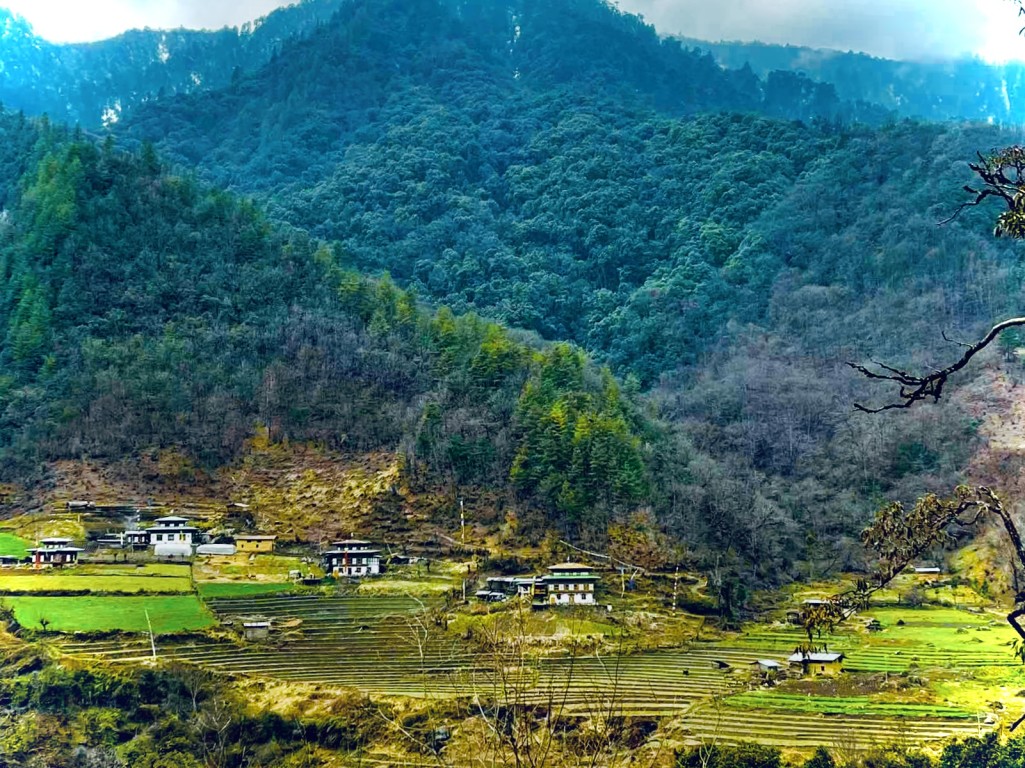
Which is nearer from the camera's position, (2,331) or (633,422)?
(633,422)

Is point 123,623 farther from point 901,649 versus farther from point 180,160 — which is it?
point 180,160

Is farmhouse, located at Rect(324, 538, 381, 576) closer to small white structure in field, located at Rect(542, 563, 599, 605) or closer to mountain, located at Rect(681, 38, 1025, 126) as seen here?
small white structure in field, located at Rect(542, 563, 599, 605)

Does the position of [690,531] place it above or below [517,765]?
below

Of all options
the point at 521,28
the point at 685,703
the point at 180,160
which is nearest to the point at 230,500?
the point at 685,703

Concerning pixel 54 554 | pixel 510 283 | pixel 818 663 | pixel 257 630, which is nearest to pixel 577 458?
pixel 818 663

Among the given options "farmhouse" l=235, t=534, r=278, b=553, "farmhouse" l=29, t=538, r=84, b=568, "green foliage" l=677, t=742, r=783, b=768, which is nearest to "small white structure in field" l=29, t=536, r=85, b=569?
"farmhouse" l=29, t=538, r=84, b=568
